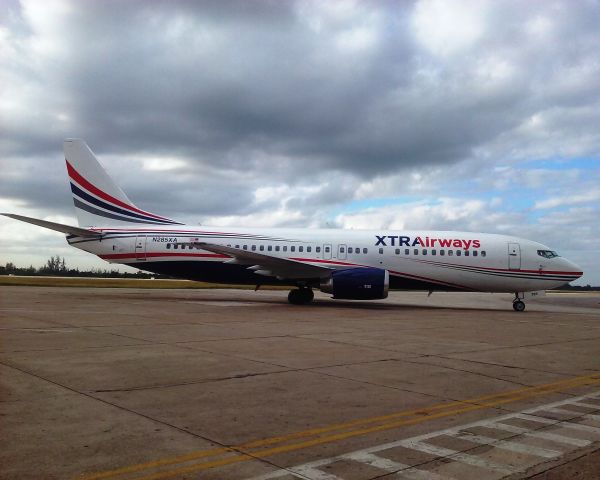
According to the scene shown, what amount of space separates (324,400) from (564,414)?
275 cm

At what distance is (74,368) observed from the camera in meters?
7.67

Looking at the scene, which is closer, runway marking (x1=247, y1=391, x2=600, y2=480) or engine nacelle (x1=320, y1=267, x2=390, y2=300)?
A: runway marking (x1=247, y1=391, x2=600, y2=480)

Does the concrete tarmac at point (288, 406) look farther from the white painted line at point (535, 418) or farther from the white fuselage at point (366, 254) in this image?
the white fuselage at point (366, 254)

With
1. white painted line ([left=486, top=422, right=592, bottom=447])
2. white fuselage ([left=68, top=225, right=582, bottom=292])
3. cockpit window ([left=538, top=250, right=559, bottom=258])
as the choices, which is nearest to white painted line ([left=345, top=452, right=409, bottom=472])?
white painted line ([left=486, top=422, right=592, bottom=447])

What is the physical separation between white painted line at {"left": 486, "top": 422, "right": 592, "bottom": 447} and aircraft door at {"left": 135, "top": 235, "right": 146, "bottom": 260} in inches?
851

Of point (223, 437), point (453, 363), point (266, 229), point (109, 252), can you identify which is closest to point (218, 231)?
point (266, 229)

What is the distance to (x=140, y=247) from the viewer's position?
25.0m

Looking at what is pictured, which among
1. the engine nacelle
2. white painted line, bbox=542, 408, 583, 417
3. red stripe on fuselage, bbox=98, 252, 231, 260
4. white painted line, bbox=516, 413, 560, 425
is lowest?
white painted line, bbox=542, 408, 583, 417

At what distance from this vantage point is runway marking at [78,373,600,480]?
4.03 m

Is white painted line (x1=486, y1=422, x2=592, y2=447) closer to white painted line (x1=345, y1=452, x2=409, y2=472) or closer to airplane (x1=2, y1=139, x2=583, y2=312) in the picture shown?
white painted line (x1=345, y1=452, x2=409, y2=472)

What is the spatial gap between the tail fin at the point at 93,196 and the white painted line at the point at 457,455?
23.0 metres

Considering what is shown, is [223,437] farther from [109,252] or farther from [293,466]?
[109,252]

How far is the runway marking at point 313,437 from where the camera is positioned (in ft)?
13.2

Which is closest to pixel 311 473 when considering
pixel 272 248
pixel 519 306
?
pixel 272 248
